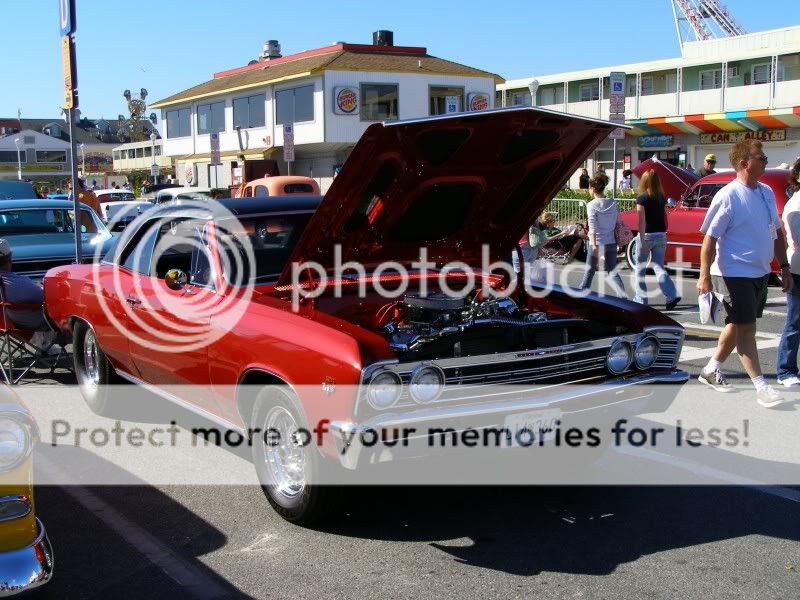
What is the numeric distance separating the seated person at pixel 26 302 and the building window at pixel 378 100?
3374 cm

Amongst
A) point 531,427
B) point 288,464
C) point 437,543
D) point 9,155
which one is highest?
point 9,155

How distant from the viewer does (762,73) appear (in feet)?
139

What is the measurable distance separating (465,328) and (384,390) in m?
0.75

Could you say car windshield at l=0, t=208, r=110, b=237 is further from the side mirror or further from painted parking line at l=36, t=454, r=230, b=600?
painted parking line at l=36, t=454, r=230, b=600

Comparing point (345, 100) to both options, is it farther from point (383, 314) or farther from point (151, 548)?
point (151, 548)

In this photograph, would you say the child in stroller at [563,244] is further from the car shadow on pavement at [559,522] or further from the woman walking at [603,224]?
the car shadow on pavement at [559,522]

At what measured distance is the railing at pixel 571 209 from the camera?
20.6 meters

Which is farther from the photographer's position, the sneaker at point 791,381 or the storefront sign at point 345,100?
the storefront sign at point 345,100

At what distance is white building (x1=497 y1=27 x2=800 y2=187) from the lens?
130 feet

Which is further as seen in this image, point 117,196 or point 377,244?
point 117,196

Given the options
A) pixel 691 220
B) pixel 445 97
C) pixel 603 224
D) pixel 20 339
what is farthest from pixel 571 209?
pixel 445 97

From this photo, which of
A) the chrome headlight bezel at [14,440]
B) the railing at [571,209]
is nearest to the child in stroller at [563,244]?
the railing at [571,209]

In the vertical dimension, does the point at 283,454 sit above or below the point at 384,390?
below

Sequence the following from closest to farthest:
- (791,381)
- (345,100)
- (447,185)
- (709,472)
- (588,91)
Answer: (709,472)
(447,185)
(791,381)
(345,100)
(588,91)
